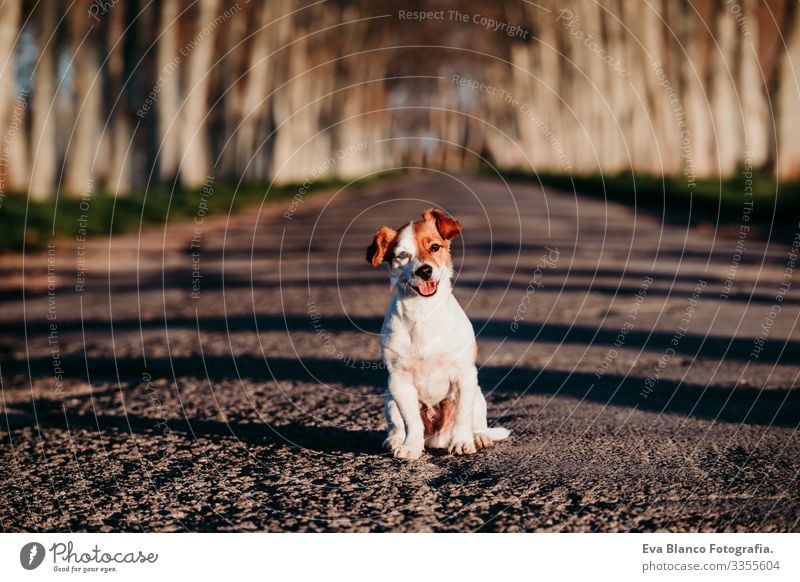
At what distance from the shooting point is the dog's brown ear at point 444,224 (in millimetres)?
3562

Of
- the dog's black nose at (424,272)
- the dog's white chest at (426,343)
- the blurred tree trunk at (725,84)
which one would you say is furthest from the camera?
the blurred tree trunk at (725,84)

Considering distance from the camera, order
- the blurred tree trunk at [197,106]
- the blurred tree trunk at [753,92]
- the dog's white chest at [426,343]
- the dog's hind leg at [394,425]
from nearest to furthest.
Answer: the dog's white chest at [426,343], the dog's hind leg at [394,425], the blurred tree trunk at [197,106], the blurred tree trunk at [753,92]

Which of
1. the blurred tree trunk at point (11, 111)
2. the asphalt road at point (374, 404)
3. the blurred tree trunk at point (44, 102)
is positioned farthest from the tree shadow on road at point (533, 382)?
the blurred tree trunk at point (44, 102)

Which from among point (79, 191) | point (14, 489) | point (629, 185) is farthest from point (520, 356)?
point (629, 185)

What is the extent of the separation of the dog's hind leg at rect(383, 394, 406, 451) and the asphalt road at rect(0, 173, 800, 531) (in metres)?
0.08

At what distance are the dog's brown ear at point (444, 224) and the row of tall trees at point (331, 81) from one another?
3570 mm

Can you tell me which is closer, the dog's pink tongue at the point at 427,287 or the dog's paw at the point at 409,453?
the dog's pink tongue at the point at 427,287

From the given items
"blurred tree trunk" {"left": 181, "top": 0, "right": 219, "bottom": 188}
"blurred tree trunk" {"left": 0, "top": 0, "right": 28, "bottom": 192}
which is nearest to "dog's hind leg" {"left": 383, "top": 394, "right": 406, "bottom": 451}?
"blurred tree trunk" {"left": 0, "top": 0, "right": 28, "bottom": 192}

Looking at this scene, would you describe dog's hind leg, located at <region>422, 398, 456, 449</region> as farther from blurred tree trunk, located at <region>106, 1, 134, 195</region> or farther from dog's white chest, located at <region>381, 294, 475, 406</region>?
blurred tree trunk, located at <region>106, 1, 134, 195</region>

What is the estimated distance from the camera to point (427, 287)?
346cm

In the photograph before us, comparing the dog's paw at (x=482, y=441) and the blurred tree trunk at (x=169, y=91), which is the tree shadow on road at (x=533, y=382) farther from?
the blurred tree trunk at (x=169, y=91)

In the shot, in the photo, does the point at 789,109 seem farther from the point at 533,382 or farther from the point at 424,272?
the point at 424,272

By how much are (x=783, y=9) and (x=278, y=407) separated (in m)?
28.0

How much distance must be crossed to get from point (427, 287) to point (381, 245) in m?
0.24
